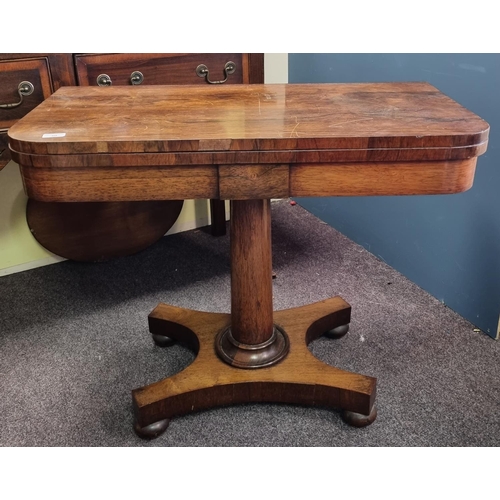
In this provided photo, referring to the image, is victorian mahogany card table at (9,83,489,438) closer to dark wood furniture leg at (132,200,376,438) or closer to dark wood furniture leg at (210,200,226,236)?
dark wood furniture leg at (132,200,376,438)

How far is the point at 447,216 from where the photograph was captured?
1708 mm

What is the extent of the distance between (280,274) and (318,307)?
38cm

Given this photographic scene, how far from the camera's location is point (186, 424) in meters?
1.35

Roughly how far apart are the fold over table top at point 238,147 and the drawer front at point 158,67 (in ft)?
1.45

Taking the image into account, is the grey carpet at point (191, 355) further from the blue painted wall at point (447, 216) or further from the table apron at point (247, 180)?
the table apron at point (247, 180)

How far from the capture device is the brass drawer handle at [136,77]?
161 cm

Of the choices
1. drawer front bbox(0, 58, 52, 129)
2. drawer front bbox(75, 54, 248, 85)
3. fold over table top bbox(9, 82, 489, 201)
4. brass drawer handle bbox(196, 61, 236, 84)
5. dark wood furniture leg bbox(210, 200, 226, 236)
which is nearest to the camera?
fold over table top bbox(9, 82, 489, 201)

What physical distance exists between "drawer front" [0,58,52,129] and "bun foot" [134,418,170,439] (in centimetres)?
79

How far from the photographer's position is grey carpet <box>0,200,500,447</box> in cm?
132

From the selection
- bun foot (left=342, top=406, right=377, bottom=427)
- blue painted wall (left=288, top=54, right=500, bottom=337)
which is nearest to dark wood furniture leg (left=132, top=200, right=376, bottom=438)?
bun foot (left=342, top=406, right=377, bottom=427)

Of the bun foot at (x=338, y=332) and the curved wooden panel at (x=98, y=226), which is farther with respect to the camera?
the curved wooden panel at (x=98, y=226)

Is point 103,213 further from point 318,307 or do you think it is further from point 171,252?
point 318,307

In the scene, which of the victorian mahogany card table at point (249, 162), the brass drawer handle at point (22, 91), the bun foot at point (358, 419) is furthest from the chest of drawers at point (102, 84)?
the bun foot at point (358, 419)

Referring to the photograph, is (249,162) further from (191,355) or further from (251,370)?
(191,355)
